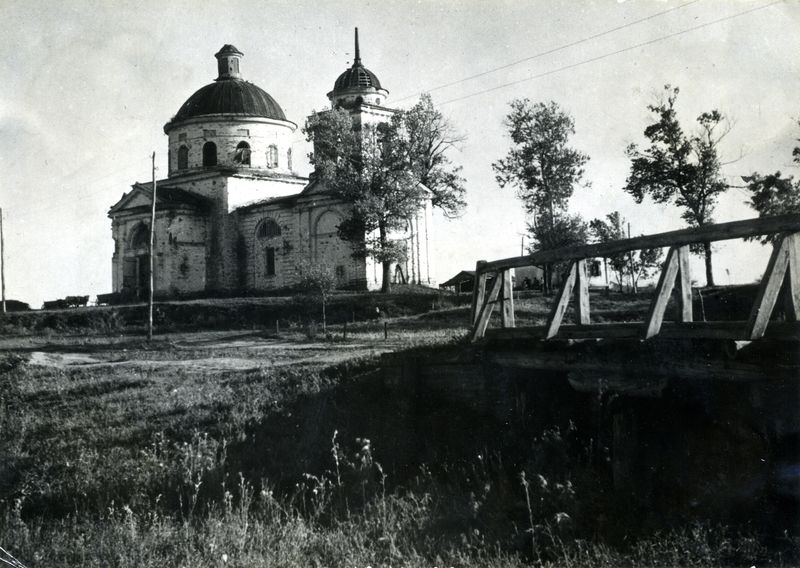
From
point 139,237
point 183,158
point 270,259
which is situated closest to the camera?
point 270,259

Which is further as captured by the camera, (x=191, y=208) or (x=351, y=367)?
(x=191, y=208)

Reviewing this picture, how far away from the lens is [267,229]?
1538 inches

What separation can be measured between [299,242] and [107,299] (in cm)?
1138

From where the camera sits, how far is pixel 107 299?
39.6 metres

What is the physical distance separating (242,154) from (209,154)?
1877 millimetres

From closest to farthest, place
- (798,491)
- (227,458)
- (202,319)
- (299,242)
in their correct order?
(798,491), (227,458), (202,319), (299,242)

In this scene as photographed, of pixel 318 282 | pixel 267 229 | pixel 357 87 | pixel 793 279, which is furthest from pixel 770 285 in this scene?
pixel 357 87

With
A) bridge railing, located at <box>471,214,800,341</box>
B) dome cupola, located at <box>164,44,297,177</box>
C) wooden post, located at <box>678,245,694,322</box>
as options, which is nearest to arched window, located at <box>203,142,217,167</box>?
dome cupola, located at <box>164,44,297,177</box>

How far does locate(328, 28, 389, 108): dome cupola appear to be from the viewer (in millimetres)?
42000

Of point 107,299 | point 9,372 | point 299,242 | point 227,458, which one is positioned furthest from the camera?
point 107,299

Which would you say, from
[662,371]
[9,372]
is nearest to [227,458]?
[662,371]

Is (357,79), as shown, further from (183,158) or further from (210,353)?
(210,353)

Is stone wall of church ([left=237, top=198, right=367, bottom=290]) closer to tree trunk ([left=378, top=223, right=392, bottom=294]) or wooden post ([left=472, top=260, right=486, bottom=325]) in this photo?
tree trunk ([left=378, top=223, right=392, bottom=294])

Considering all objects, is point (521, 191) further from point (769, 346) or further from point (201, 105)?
point (769, 346)
